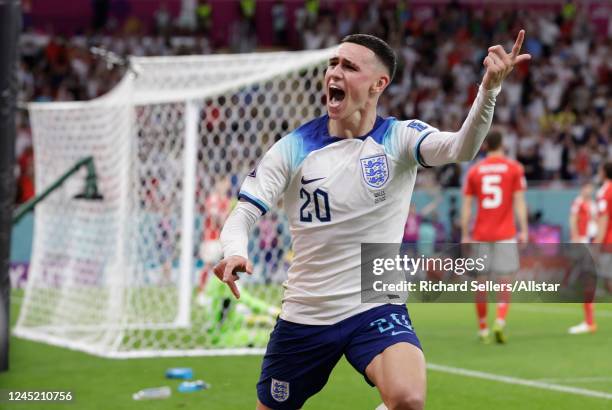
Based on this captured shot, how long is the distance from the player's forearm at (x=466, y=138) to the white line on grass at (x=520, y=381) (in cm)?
391

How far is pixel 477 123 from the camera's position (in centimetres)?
450

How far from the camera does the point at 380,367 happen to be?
15.6ft

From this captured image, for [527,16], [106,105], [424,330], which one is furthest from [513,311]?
[527,16]

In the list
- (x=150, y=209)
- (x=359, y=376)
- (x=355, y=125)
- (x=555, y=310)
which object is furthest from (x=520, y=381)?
(x=555, y=310)

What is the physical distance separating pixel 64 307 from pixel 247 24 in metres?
15.9

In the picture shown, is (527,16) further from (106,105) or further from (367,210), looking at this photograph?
(367,210)

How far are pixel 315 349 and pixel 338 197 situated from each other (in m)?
0.70

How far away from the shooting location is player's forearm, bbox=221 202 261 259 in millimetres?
4566

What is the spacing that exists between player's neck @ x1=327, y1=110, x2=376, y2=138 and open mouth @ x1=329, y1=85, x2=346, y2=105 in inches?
4.5

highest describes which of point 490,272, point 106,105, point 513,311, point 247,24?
point 247,24

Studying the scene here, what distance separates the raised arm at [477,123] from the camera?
4316 millimetres

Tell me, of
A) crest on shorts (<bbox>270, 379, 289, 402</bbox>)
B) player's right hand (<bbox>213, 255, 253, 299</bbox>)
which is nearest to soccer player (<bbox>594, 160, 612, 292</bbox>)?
crest on shorts (<bbox>270, 379, 289, 402</bbox>)

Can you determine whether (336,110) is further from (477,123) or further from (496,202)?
(496,202)

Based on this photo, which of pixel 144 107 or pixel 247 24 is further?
pixel 247 24
